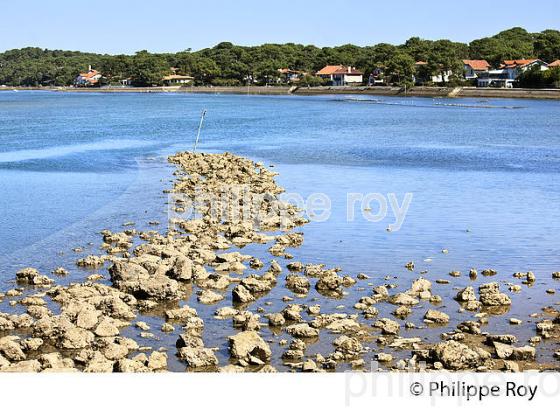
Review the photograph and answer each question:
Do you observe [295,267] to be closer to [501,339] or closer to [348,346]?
[348,346]

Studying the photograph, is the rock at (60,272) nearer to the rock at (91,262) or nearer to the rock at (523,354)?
the rock at (91,262)

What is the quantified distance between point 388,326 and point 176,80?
579ft

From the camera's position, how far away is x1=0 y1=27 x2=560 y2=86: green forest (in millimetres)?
127188

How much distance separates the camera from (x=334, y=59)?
166m

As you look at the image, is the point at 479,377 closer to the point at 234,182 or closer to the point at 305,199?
the point at 305,199

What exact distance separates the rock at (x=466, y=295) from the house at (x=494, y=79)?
371ft

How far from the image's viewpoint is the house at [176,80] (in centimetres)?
18138

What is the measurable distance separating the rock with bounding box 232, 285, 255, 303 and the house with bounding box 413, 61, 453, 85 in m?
117

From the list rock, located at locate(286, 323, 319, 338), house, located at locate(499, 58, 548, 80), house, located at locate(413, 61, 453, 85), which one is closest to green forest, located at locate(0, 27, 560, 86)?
house, located at locate(413, 61, 453, 85)

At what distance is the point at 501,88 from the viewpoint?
112750 millimetres

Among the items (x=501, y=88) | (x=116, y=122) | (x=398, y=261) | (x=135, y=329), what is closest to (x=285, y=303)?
(x=135, y=329)

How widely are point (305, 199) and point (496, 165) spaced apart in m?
14.9

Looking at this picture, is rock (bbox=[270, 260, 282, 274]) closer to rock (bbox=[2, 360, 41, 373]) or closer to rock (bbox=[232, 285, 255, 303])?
rock (bbox=[232, 285, 255, 303])

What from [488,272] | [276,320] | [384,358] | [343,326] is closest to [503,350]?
[384,358]
